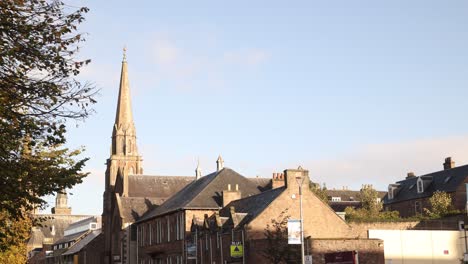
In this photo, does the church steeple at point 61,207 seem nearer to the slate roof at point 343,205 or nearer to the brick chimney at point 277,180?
the slate roof at point 343,205

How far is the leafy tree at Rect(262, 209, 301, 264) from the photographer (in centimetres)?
4750

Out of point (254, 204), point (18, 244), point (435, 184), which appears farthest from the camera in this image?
point (435, 184)

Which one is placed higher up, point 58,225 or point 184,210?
point 58,225

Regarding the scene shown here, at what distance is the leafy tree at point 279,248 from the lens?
47.5 meters

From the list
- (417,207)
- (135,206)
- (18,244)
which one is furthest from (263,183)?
(18,244)

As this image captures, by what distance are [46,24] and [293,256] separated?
1262 inches

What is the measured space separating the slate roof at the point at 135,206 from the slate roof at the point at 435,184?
3540 centimetres

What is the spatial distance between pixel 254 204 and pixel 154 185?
3568 cm

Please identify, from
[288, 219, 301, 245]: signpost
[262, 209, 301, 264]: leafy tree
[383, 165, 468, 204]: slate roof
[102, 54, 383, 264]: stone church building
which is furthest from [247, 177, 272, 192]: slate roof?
[288, 219, 301, 245]: signpost

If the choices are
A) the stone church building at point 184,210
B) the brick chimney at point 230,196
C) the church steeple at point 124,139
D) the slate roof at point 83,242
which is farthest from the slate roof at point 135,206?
the slate roof at point 83,242

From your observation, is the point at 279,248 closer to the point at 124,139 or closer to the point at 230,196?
the point at 230,196

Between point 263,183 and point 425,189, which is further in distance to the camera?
point 425,189

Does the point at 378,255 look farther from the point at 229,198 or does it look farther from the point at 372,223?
the point at 229,198

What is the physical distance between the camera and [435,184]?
91.4 metres
